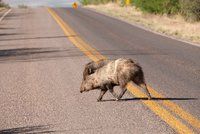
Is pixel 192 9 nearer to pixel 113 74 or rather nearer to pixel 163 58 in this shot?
pixel 163 58

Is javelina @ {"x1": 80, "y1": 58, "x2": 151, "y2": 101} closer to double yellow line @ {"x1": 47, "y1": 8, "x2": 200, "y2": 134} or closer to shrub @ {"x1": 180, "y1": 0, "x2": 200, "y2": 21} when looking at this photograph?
double yellow line @ {"x1": 47, "y1": 8, "x2": 200, "y2": 134}

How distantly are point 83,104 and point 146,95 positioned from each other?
1101mm

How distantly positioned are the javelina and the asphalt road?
0.31 meters

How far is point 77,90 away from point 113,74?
142cm

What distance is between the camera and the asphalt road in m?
6.74

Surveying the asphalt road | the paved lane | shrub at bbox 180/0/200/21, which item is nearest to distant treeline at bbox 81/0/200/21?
shrub at bbox 180/0/200/21

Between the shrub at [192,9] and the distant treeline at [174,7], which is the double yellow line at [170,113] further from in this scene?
the distant treeline at [174,7]

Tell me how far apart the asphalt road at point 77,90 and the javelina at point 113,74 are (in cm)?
31

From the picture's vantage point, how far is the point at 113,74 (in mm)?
7887

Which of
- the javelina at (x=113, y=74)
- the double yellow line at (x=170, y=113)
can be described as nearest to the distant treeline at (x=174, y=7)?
the double yellow line at (x=170, y=113)

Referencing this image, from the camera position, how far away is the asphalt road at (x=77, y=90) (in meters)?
6.74

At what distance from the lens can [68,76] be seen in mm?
10742

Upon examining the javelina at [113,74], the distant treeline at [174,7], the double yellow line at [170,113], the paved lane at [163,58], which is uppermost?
the javelina at [113,74]

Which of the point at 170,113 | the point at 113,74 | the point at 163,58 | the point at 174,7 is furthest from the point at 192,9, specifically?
the point at 170,113
